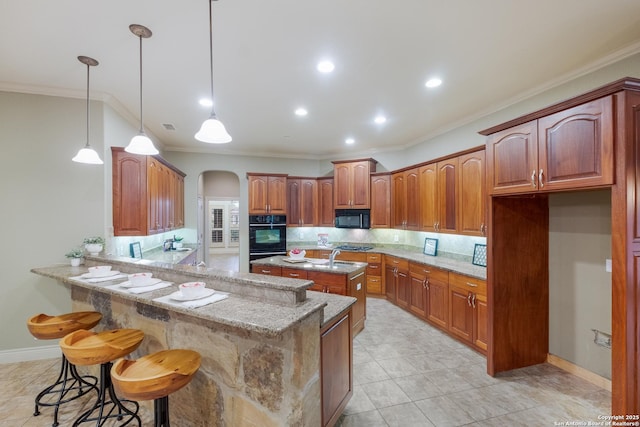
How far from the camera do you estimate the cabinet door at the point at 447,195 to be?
13.1 ft

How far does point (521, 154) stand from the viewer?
251cm

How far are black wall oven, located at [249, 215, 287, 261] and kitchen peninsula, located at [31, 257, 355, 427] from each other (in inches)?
140

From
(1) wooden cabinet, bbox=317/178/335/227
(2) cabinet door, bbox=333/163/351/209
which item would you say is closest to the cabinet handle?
(2) cabinet door, bbox=333/163/351/209

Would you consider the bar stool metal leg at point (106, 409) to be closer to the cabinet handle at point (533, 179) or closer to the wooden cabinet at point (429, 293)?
the wooden cabinet at point (429, 293)

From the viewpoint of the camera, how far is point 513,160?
8.48 ft

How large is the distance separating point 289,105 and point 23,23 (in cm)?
253

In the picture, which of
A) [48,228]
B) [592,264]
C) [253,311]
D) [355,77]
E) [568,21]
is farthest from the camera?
[48,228]

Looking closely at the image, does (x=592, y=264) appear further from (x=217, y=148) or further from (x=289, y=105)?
(x=217, y=148)

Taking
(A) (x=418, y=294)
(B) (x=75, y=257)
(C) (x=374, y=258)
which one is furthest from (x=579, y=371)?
(B) (x=75, y=257)

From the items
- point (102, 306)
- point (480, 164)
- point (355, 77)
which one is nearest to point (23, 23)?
point (102, 306)

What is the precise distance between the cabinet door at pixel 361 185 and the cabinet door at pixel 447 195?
171 centimetres

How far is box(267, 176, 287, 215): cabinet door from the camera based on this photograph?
615cm

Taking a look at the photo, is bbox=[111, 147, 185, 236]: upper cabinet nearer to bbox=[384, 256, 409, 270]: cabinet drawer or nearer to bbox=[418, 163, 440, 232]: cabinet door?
bbox=[384, 256, 409, 270]: cabinet drawer

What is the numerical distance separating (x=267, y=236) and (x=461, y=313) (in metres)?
4.01
